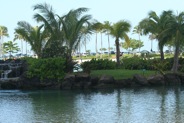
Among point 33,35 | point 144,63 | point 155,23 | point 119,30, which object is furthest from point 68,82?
point 155,23

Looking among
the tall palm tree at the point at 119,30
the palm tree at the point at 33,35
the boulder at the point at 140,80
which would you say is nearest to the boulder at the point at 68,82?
the boulder at the point at 140,80

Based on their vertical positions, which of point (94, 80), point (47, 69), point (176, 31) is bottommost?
point (94, 80)

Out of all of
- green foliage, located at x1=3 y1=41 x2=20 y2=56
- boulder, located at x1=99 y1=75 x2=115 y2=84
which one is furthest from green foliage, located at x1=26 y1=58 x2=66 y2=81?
green foliage, located at x1=3 y1=41 x2=20 y2=56

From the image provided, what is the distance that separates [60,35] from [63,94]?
9.93 meters

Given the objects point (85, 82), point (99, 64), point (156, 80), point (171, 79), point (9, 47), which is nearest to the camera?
point (85, 82)

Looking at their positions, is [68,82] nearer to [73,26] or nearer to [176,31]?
[73,26]

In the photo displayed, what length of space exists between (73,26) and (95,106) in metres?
16.2

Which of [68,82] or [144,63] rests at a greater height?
[144,63]

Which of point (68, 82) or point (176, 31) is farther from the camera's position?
point (176, 31)

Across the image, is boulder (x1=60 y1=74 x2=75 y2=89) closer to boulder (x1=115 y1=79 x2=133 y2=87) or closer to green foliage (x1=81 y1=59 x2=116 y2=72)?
boulder (x1=115 y1=79 x2=133 y2=87)

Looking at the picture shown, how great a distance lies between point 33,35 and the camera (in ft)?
141

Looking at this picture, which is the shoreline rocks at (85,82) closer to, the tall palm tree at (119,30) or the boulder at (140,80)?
the boulder at (140,80)

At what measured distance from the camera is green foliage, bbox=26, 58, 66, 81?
3612 centimetres

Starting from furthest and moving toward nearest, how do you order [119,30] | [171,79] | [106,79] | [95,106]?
[119,30], [171,79], [106,79], [95,106]
